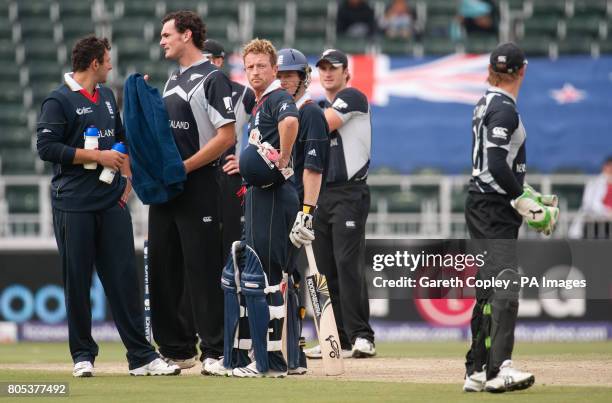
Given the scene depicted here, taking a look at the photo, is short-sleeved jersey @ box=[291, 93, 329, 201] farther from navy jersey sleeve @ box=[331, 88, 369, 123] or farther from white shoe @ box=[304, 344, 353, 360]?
white shoe @ box=[304, 344, 353, 360]

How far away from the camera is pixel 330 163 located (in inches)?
436

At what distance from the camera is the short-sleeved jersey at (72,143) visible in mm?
8906

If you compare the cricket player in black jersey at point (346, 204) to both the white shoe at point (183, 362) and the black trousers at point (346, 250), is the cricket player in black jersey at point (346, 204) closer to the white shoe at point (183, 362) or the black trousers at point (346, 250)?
the black trousers at point (346, 250)

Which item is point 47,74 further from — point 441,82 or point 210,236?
point 210,236

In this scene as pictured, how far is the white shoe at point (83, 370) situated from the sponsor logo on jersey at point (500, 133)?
10.7ft

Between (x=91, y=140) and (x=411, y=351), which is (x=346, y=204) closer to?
(x=411, y=351)

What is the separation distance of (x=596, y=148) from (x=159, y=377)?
11.5 metres

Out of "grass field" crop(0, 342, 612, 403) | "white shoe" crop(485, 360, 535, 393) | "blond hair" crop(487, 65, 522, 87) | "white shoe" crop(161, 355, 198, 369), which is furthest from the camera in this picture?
"white shoe" crop(161, 355, 198, 369)

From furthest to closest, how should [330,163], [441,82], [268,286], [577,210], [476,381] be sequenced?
[441,82] < [577,210] < [330,163] < [268,286] < [476,381]

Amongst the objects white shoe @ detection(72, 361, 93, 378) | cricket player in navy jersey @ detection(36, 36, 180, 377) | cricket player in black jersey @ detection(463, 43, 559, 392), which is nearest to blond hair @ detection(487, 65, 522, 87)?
cricket player in black jersey @ detection(463, 43, 559, 392)

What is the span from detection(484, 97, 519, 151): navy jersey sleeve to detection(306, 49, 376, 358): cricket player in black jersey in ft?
9.85

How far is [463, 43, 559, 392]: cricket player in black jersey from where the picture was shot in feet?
25.7

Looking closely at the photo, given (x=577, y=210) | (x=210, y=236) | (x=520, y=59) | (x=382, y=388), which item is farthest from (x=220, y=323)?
(x=577, y=210)

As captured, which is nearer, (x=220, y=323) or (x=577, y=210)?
(x=220, y=323)
